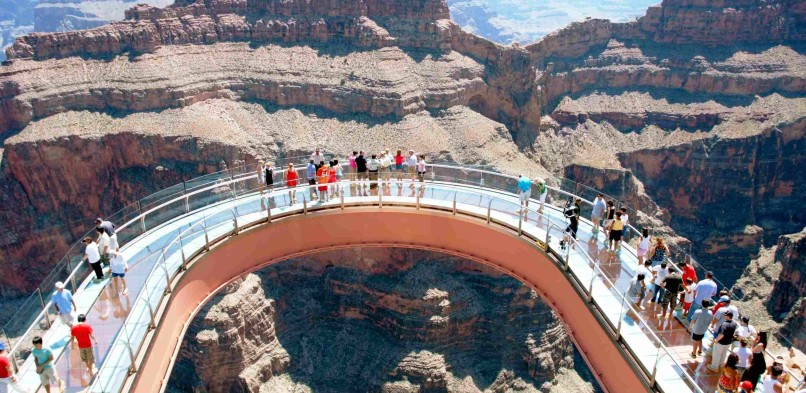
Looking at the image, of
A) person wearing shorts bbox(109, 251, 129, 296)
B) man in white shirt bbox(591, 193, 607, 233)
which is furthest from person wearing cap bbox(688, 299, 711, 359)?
person wearing shorts bbox(109, 251, 129, 296)

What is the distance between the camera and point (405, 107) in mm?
67312

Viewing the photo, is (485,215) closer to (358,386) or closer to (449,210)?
(449,210)

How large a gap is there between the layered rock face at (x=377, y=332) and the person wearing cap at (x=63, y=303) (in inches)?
1120

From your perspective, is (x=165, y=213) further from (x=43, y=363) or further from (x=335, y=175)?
(x=43, y=363)

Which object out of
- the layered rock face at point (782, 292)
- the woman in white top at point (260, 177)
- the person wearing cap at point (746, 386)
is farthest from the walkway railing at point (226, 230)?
the layered rock face at point (782, 292)

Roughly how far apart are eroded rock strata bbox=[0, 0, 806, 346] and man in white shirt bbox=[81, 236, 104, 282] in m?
39.5

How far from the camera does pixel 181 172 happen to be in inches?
2378

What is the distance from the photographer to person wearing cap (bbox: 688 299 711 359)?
1786cm

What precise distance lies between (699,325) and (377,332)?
37.2 meters

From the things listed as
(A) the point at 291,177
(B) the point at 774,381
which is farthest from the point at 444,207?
(B) the point at 774,381

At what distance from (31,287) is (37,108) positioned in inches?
637

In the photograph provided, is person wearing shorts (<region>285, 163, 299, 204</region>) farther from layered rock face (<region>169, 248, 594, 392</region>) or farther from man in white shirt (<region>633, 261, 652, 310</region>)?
layered rock face (<region>169, 248, 594, 392</region>)

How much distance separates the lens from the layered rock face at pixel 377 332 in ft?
157

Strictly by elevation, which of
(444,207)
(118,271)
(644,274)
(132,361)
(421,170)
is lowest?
(132,361)
